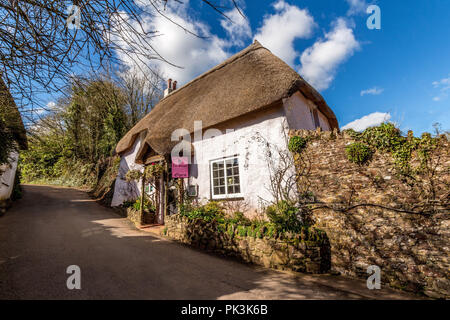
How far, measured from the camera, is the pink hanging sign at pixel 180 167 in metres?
7.88

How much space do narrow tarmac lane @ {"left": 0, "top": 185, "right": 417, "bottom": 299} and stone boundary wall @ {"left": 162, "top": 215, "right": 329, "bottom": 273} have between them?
10.7 inches

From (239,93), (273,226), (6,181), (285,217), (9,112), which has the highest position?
(239,93)

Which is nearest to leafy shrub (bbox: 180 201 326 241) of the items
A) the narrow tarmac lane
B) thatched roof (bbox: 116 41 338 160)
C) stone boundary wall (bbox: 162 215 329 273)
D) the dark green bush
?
the dark green bush

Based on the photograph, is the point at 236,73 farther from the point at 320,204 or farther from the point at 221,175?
the point at 320,204

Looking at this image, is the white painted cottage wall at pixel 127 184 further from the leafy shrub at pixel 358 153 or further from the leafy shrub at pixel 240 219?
the leafy shrub at pixel 358 153

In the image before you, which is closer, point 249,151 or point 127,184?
point 249,151

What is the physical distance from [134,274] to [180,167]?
14.8 ft

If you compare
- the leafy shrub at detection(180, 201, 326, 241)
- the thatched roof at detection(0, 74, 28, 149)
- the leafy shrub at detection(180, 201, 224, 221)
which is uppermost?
the thatched roof at detection(0, 74, 28, 149)

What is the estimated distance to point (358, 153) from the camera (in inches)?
186

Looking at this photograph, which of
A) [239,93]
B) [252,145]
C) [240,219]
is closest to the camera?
[240,219]

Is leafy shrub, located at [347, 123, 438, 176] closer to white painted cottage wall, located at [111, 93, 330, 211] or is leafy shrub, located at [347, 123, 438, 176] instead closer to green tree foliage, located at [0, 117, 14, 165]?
white painted cottage wall, located at [111, 93, 330, 211]

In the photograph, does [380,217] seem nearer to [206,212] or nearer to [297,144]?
[297,144]

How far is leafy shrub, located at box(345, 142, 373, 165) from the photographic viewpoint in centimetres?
465

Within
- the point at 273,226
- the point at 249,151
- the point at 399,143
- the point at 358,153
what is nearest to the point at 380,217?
the point at 358,153
